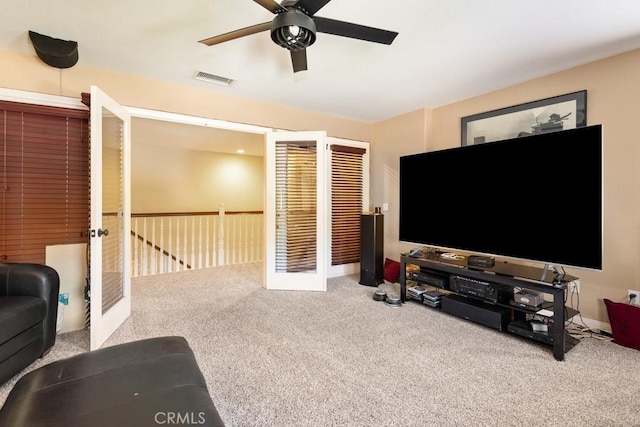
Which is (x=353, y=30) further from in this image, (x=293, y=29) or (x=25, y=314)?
(x=25, y=314)

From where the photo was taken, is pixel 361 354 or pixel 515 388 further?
pixel 361 354

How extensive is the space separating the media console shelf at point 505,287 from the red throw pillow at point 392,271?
2.31ft

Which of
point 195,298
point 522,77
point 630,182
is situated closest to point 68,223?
point 195,298

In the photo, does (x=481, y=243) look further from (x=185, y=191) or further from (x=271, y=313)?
(x=185, y=191)

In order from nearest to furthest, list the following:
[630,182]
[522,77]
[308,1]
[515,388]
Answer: [308,1] < [515,388] < [630,182] < [522,77]

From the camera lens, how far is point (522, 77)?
3064mm

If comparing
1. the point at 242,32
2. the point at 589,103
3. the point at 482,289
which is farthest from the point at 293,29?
the point at 589,103

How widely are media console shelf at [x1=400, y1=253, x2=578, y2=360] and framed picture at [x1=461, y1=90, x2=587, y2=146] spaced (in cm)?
144

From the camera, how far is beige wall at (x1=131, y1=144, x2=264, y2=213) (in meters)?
5.95

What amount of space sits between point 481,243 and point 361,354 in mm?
1561

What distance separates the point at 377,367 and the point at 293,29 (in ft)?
7.35

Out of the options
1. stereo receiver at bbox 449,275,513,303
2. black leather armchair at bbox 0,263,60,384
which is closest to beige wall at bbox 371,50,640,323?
stereo receiver at bbox 449,275,513,303

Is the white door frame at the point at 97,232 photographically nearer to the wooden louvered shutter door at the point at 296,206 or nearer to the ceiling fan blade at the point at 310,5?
the ceiling fan blade at the point at 310,5

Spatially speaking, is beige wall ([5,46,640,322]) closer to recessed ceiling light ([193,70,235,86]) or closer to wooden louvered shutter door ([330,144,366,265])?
recessed ceiling light ([193,70,235,86])
